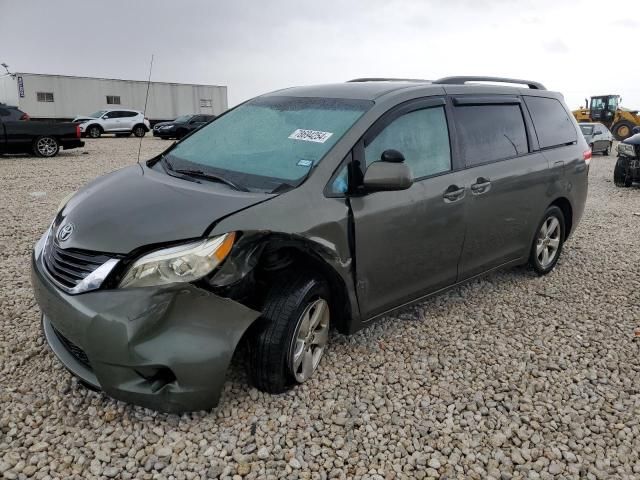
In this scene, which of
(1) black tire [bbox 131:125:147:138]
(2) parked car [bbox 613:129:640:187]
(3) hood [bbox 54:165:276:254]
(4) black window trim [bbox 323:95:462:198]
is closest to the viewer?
(3) hood [bbox 54:165:276:254]

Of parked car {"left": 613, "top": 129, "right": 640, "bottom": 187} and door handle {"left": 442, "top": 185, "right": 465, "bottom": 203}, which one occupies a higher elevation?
door handle {"left": 442, "top": 185, "right": 465, "bottom": 203}

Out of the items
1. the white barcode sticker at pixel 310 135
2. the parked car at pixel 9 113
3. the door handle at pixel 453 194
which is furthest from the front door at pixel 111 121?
the door handle at pixel 453 194

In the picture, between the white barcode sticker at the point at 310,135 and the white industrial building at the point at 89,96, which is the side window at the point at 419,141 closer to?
the white barcode sticker at the point at 310,135

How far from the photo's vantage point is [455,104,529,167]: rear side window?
3728mm

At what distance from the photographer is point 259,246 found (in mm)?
2594

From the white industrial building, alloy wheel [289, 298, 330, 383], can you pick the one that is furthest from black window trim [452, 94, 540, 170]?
the white industrial building

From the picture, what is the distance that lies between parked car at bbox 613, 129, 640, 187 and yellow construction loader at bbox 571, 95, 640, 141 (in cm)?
1749

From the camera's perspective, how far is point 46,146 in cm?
1428

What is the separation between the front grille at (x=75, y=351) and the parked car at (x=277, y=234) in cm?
1

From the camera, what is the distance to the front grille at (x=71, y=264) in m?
2.44

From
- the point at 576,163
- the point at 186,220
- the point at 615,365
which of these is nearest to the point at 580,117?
the point at 576,163

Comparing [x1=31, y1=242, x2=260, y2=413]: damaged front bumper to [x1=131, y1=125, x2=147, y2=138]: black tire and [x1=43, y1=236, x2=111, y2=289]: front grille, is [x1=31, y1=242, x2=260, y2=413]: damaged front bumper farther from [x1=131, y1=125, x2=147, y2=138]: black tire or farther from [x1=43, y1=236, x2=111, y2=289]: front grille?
[x1=131, y1=125, x2=147, y2=138]: black tire

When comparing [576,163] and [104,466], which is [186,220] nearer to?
[104,466]

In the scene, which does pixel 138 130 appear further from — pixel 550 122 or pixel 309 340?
pixel 309 340
